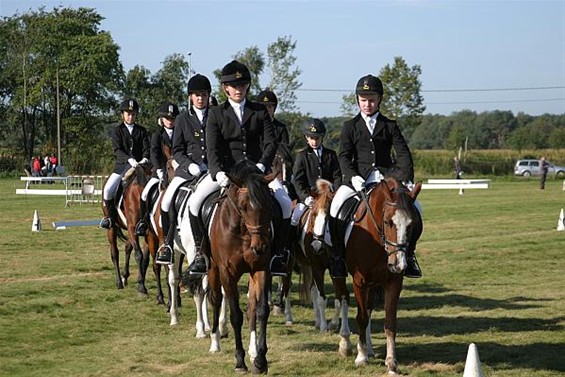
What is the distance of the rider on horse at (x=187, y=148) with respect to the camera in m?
12.0

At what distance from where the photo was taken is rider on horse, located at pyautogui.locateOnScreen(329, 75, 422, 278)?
10.7 meters

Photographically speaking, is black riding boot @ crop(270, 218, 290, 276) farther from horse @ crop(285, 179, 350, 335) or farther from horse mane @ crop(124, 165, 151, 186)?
horse mane @ crop(124, 165, 151, 186)

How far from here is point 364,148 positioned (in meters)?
10.7

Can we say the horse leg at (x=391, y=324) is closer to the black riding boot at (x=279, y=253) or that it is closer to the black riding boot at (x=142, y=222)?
the black riding boot at (x=279, y=253)

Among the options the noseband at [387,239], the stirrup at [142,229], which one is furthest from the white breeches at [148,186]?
the noseband at [387,239]

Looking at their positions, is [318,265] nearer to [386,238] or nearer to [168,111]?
[386,238]

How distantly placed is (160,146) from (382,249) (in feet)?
18.9

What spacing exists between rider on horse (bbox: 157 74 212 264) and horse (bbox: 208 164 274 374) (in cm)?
215

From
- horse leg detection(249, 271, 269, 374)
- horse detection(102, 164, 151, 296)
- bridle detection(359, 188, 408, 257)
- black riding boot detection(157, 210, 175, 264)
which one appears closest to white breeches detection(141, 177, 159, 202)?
horse detection(102, 164, 151, 296)

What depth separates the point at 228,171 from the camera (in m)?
10.1

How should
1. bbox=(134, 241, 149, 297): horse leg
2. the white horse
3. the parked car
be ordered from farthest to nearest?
the parked car, bbox=(134, 241, 149, 297): horse leg, the white horse

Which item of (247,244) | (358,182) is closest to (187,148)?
(358,182)

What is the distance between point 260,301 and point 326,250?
6.16 ft

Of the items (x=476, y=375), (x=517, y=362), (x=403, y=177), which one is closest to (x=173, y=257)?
(x=403, y=177)
